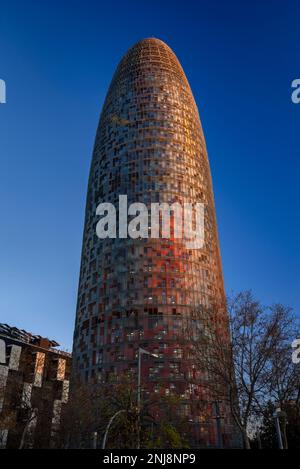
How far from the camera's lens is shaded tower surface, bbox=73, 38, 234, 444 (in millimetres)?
84875

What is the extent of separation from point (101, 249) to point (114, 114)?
134 ft

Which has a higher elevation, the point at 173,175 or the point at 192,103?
the point at 192,103

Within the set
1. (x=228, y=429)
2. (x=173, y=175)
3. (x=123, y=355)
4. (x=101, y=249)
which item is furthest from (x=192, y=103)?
(x=228, y=429)

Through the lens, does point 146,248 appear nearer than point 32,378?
Yes

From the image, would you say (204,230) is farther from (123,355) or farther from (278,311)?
(278,311)

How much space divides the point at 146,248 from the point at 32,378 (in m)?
40.7

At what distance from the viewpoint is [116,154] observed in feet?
365

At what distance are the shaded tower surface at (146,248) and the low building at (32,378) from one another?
1184 centimetres

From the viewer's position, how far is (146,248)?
310 feet

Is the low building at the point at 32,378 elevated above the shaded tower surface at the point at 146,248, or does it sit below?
below

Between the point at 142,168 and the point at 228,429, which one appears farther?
the point at 142,168

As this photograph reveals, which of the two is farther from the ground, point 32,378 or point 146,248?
point 146,248

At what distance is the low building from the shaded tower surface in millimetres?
11839

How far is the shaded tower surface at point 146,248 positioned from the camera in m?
84.9
